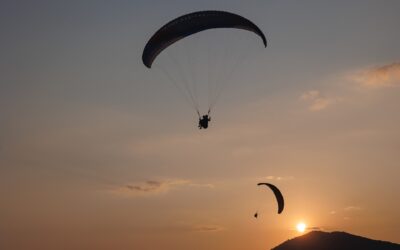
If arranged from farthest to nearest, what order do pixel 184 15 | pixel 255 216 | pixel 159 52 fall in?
1. pixel 255 216
2. pixel 159 52
3. pixel 184 15

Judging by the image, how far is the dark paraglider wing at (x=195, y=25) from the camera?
3753 cm

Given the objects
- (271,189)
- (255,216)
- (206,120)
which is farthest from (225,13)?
(271,189)

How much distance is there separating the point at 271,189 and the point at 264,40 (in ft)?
63.7

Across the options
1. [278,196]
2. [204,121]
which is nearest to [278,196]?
[278,196]

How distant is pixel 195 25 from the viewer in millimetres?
38062

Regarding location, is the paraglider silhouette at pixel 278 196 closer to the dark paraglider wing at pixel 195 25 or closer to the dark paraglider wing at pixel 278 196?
the dark paraglider wing at pixel 278 196

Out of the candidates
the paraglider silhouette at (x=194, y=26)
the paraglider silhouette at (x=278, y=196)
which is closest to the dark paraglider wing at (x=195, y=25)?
the paraglider silhouette at (x=194, y=26)

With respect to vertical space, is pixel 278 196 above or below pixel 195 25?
below

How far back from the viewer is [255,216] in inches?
1833

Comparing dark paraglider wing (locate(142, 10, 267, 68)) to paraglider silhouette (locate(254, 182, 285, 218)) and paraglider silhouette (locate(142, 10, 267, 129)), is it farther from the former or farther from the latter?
paraglider silhouette (locate(254, 182, 285, 218))

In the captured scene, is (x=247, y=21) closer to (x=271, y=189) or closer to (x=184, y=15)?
(x=184, y=15)

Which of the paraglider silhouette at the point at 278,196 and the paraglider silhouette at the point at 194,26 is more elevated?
the paraglider silhouette at the point at 194,26

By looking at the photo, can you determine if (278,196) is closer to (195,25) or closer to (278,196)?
(278,196)

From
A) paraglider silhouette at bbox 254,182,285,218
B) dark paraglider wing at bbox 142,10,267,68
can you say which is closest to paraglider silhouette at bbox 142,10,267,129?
dark paraglider wing at bbox 142,10,267,68
